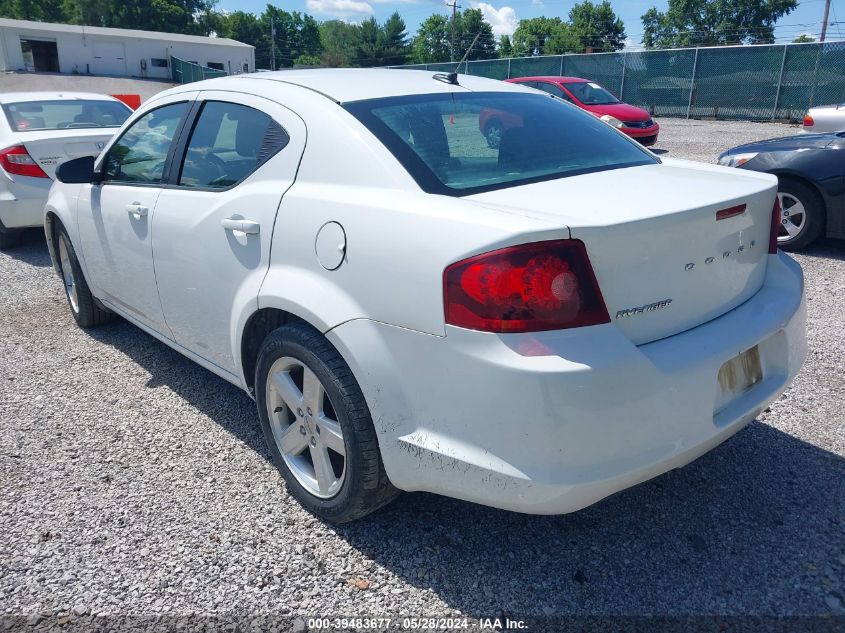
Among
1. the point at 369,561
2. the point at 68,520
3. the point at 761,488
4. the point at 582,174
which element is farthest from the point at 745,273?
the point at 68,520

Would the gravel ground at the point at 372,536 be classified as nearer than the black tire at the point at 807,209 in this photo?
Yes

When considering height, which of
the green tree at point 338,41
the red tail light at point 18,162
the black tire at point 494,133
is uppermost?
the green tree at point 338,41

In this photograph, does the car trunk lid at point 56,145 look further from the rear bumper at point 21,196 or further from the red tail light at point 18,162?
the rear bumper at point 21,196

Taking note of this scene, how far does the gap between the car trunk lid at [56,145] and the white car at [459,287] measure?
394cm

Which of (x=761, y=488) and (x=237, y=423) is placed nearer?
(x=761, y=488)

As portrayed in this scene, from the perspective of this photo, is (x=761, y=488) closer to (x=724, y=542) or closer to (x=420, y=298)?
(x=724, y=542)

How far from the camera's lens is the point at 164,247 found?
10.8ft

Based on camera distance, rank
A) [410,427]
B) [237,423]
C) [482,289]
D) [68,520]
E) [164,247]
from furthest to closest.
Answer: [237,423]
[164,247]
[68,520]
[410,427]
[482,289]

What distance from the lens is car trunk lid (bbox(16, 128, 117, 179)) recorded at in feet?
21.6

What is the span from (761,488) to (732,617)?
83cm

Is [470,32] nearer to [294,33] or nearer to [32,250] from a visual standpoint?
[294,33]

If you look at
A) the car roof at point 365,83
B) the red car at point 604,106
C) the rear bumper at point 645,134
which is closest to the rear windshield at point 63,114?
the car roof at point 365,83

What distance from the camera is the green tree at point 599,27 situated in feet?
295

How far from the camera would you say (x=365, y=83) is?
3059 mm
